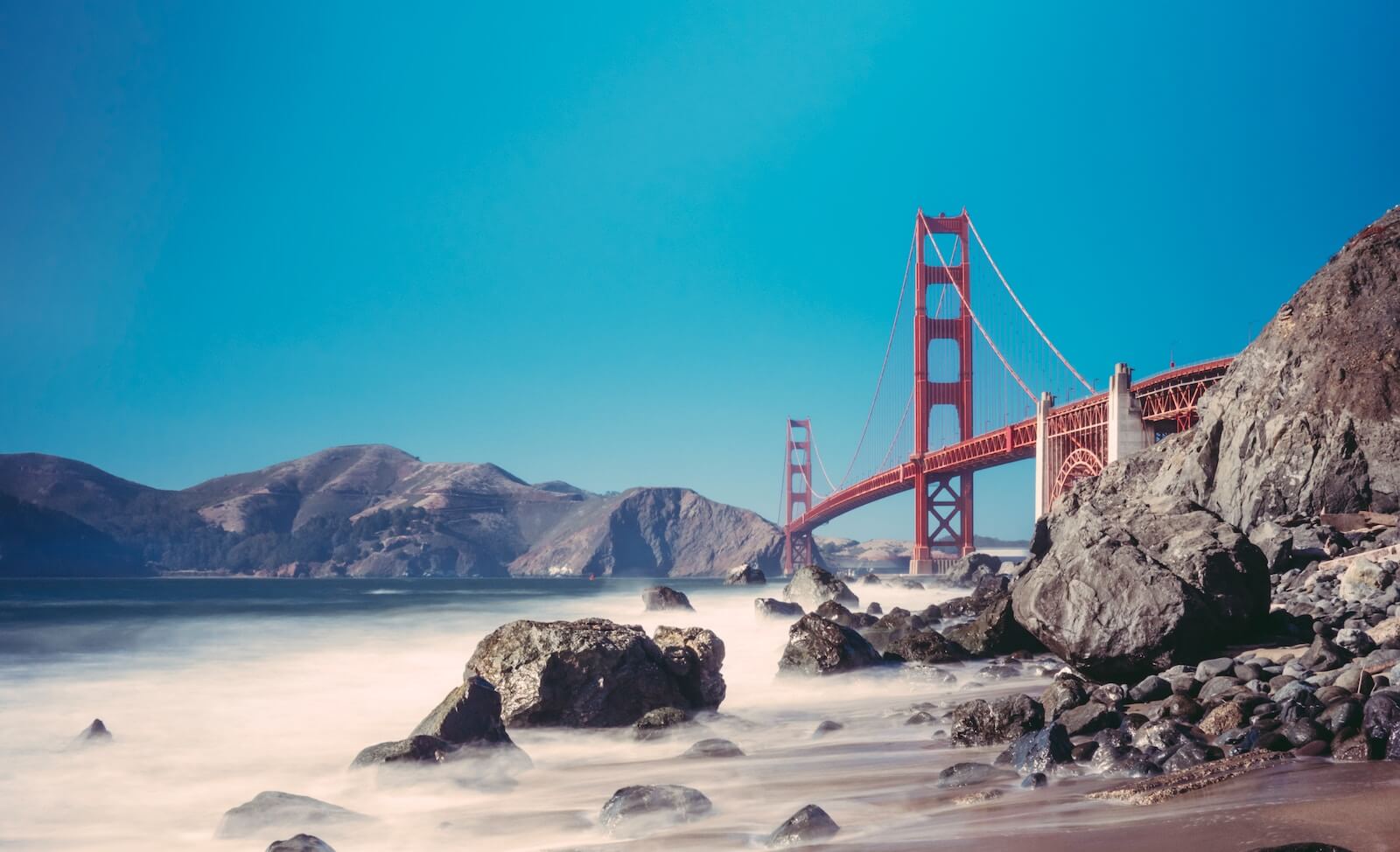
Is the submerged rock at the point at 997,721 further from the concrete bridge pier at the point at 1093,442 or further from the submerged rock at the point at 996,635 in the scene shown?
the concrete bridge pier at the point at 1093,442

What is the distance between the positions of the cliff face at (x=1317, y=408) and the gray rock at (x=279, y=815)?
50.2ft

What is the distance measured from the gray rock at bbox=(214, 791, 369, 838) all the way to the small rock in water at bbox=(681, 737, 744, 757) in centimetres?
209

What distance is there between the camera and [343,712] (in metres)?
9.81

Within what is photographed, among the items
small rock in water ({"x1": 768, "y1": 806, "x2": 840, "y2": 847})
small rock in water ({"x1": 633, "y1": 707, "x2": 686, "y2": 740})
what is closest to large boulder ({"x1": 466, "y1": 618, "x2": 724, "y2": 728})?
small rock in water ({"x1": 633, "y1": 707, "x2": 686, "y2": 740})

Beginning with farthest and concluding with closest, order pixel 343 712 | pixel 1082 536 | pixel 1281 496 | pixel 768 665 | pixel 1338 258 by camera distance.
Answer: pixel 1338 258 < pixel 1281 496 < pixel 768 665 < pixel 343 712 < pixel 1082 536

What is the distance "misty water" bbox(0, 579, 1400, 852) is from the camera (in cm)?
414

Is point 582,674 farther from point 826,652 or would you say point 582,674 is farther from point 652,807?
point 826,652

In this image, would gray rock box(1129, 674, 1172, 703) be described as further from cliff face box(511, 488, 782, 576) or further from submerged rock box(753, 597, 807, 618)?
cliff face box(511, 488, 782, 576)

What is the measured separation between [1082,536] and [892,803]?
13.5 feet

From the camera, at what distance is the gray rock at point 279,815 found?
16.1 feet

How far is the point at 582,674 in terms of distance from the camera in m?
7.51

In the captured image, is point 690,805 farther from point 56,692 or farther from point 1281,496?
point 1281,496

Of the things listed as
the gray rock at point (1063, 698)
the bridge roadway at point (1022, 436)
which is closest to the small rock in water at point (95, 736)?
the gray rock at point (1063, 698)

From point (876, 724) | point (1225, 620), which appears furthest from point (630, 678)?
point (1225, 620)
